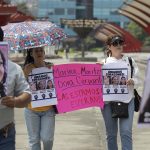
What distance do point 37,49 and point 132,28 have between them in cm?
12128

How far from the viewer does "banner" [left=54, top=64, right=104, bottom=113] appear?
21.6 feet

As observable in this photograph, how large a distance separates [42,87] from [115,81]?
888 millimetres

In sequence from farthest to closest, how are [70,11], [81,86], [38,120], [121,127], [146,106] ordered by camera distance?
[70,11] < [81,86] < [121,127] < [38,120] < [146,106]

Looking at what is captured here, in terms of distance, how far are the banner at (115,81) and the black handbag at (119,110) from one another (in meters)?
0.07

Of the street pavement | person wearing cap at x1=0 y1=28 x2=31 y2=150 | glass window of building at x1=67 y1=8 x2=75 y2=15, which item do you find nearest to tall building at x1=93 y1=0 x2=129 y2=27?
glass window of building at x1=67 y1=8 x2=75 y2=15

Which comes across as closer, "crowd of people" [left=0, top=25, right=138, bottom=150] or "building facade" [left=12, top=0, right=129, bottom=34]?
"crowd of people" [left=0, top=25, right=138, bottom=150]

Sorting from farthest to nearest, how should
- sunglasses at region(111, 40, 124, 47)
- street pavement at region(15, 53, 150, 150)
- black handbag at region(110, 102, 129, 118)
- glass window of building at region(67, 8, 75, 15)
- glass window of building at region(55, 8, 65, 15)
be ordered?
glass window of building at region(67, 8, 75, 15) → glass window of building at region(55, 8, 65, 15) → street pavement at region(15, 53, 150, 150) → sunglasses at region(111, 40, 124, 47) → black handbag at region(110, 102, 129, 118)

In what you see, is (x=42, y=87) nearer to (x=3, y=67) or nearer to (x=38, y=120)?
(x=38, y=120)

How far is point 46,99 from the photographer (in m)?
6.29

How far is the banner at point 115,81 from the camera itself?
21.4 ft

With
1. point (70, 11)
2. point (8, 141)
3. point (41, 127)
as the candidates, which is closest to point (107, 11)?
point (70, 11)

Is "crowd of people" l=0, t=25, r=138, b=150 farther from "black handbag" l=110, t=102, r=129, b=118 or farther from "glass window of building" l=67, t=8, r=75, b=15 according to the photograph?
"glass window of building" l=67, t=8, r=75, b=15

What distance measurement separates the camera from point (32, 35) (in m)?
6.15

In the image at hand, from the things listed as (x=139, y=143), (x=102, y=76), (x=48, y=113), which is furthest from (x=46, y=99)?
(x=139, y=143)
